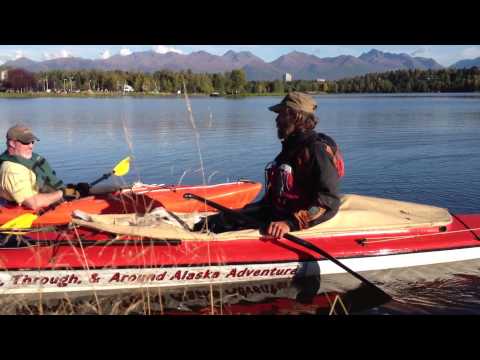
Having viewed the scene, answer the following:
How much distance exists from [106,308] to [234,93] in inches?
3023

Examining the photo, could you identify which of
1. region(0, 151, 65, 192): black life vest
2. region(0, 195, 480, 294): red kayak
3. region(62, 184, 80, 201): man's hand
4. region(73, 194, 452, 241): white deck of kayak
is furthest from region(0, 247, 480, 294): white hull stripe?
region(62, 184, 80, 201): man's hand

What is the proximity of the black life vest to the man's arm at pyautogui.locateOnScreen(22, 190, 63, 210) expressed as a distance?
0.76 ft

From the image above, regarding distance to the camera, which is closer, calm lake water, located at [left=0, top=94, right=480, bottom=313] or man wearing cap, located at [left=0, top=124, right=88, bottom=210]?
man wearing cap, located at [left=0, top=124, right=88, bottom=210]

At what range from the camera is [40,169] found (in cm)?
656

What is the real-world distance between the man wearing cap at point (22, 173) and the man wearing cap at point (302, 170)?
3172 mm

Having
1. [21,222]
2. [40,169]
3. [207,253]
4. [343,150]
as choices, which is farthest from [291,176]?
[343,150]

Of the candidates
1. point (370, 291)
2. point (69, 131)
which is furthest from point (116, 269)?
point (69, 131)

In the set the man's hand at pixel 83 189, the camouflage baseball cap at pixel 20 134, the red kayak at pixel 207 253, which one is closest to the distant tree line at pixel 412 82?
the red kayak at pixel 207 253

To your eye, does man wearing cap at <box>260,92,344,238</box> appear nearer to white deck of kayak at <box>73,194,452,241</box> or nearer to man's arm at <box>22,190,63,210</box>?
white deck of kayak at <box>73,194,452,241</box>

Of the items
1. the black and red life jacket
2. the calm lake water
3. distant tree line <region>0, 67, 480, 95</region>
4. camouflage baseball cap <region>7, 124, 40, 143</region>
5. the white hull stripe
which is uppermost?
distant tree line <region>0, 67, 480, 95</region>

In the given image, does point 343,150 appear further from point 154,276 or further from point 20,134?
point 20,134

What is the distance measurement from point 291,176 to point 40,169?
3.52 metres

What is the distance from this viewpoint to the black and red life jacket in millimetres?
5477
